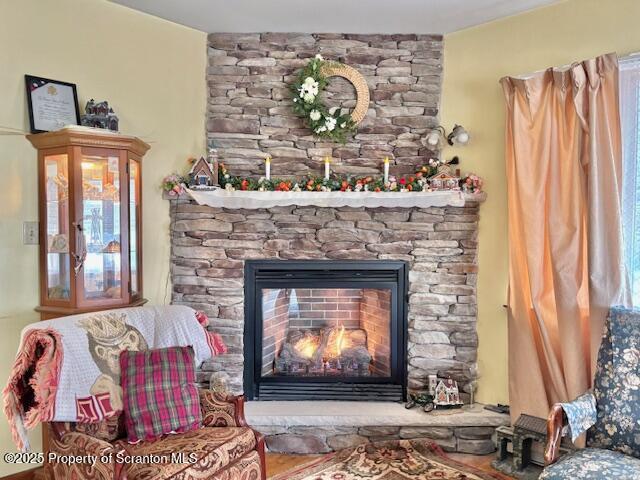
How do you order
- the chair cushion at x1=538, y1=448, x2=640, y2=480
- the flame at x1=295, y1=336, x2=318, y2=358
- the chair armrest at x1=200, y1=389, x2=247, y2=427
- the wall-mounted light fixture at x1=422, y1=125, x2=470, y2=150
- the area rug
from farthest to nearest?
the flame at x1=295, y1=336, x2=318, y2=358 < the wall-mounted light fixture at x1=422, y1=125, x2=470, y2=150 < the area rug < the chair armrest at x1=200, y1=389, x2=247, y2=427 < the chair cushion at x1=538, y1=448, x2=640, y2=480

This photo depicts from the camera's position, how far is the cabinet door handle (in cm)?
262

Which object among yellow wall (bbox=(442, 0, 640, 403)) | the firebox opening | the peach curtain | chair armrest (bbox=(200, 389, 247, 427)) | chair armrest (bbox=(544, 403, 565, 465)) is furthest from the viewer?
the firebox opening

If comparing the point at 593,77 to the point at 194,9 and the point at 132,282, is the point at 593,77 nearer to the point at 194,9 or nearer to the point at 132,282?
the point at 194,9

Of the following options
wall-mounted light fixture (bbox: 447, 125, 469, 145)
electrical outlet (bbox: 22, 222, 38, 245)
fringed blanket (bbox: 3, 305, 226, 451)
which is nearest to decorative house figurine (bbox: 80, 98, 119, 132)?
electrical outlet (bbox: 22, 222, 38, 245)

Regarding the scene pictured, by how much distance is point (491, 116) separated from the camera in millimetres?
3143

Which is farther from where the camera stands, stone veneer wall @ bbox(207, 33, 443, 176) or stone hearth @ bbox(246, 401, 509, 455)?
stone veneer wall @ bbox(207, 33, 443, 176)

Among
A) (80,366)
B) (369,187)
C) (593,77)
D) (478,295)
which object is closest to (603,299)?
(478,295)

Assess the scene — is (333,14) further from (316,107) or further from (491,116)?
(491,116)

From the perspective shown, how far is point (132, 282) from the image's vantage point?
115 inches

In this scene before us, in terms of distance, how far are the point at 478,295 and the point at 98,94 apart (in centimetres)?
272

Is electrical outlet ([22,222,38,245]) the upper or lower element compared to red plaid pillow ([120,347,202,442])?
upper

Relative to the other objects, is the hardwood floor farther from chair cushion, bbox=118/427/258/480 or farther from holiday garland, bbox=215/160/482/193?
holiday garland, bbox=215/160/482/193

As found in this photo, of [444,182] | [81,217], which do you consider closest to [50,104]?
[81,217]

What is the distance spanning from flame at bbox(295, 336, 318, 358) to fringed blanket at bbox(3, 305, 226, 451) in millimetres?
1274
